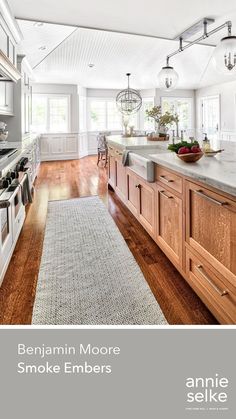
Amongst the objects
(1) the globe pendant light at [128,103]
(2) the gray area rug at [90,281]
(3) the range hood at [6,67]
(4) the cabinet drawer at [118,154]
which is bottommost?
(2) the gray area rug at [90,281]

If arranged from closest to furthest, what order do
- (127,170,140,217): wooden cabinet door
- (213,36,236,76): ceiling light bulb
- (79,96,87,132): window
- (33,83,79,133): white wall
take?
(213,36,236,76): ceiling light bulb → (127,170,140,217): wooden cabinet door → (33,83,79,133): white wall → (79,96,87,132): window

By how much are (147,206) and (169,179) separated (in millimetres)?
699

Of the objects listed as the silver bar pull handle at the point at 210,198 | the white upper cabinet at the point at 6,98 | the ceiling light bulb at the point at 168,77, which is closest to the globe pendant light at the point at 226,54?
the ceiling light bulb at the point at 168,77

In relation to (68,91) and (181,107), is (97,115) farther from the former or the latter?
(181,107)

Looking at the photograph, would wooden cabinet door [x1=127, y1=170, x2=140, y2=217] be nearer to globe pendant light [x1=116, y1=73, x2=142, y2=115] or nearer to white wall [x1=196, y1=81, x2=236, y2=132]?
globe pendant light [x1=116, y1=73, x2=142, y2=115]

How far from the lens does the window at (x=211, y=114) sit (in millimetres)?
9531

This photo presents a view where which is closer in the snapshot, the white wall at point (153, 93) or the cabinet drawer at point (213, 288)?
the cabinet drawer at point (213, 288)

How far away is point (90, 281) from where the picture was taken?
2.17 metres

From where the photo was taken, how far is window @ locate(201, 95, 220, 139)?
9.53 metres

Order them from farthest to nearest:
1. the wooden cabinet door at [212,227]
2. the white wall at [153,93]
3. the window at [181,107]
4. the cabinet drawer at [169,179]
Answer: the window at [181,107] < the white wall at [153,93] < the cabinet drawer at [169,179] < the wooden cabinet door at [212,227]

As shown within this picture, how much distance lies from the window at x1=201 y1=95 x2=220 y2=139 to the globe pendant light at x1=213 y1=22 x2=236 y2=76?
21.7 ft

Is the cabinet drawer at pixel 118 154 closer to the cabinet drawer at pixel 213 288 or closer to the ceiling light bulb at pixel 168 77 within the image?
the ceiling light bulb at pixel 168 77
